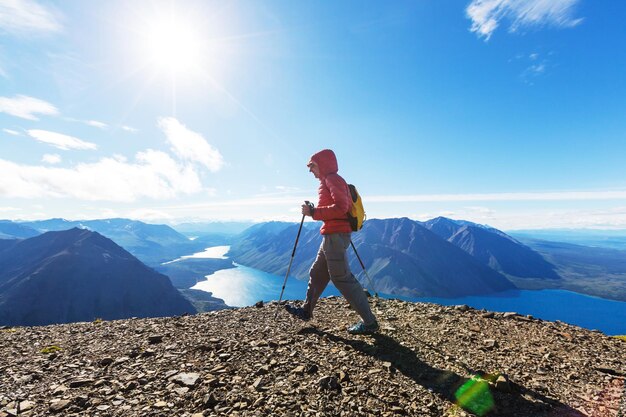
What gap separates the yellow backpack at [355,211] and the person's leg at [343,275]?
36cm

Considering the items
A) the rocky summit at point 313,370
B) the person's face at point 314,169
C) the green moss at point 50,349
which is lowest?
the green moss at point 50,349

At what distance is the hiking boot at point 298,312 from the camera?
30.3 feet

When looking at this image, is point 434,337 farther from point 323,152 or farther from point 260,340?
point 323,152

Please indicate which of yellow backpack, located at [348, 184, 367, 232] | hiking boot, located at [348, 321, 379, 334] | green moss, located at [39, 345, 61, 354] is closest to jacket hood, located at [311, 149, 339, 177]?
yellow backpack, located at [348, 184, 367, 232]

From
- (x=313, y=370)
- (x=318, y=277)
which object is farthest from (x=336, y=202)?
(x=313, y=370)

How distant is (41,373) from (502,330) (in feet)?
34.3

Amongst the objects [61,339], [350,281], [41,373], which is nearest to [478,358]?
[350,281]

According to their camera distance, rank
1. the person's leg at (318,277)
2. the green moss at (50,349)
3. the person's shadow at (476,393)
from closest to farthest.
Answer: the person's shadow at (476,393)
the green moss at (50,349)
the person's leg at (318,277)

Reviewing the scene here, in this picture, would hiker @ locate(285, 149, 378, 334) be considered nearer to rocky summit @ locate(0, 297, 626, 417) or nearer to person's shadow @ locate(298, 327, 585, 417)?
rocky summit @ locate(0, 297, 626, 417)

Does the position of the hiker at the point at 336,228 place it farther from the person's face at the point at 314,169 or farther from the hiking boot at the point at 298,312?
the hiking boot at the point at 298,312

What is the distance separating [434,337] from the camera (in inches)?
298

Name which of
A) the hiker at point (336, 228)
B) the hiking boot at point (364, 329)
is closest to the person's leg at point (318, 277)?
the hiker at point (336, 228)

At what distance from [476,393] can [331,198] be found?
16.4 ft

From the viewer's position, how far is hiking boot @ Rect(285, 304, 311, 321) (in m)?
9.23
